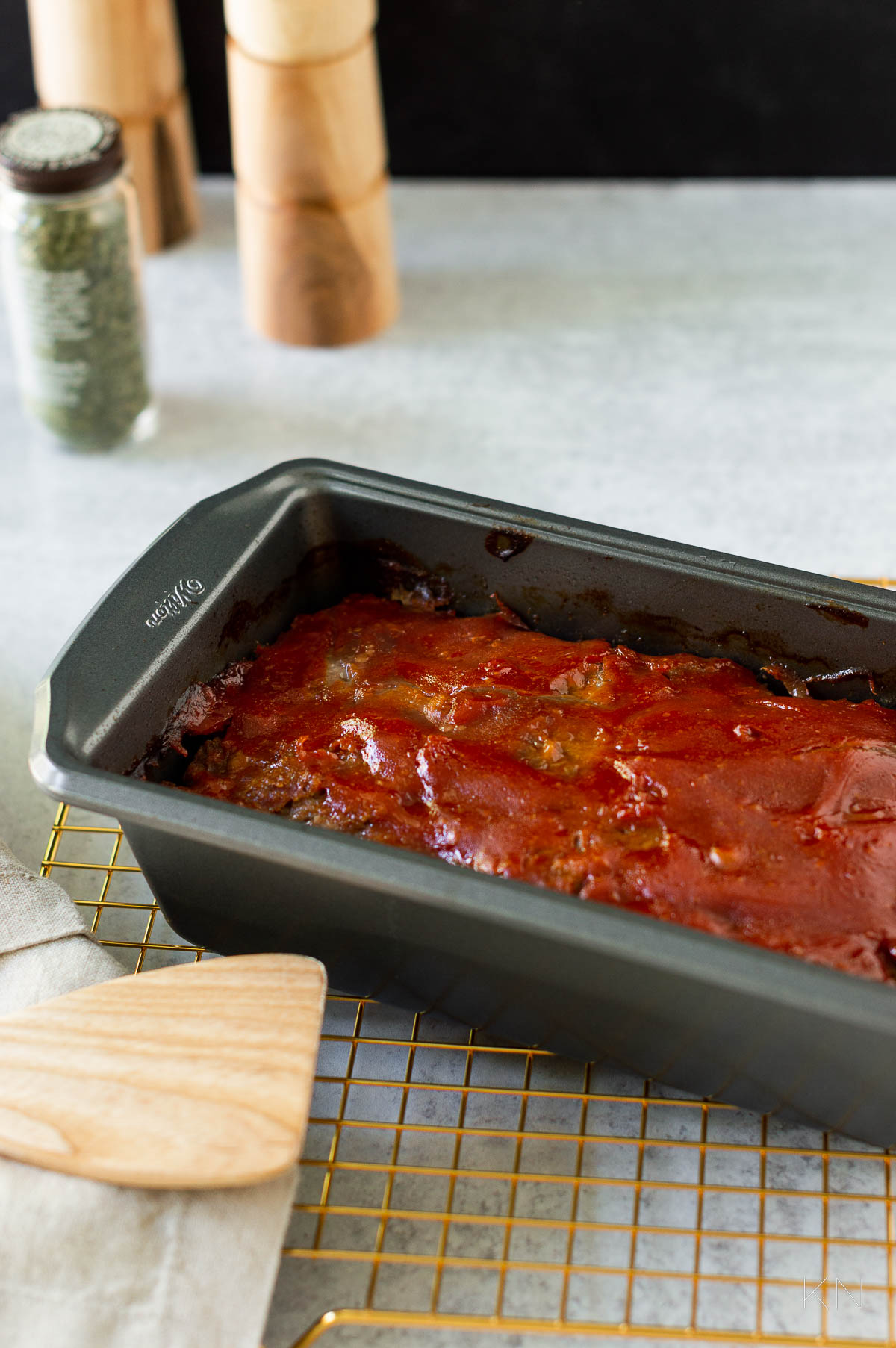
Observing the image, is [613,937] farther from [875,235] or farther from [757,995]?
[875,235]

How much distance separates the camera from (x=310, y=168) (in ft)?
6.72

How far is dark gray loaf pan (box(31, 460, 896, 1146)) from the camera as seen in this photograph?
106 centimetres

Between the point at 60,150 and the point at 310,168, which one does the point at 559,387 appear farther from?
the point at 60,150

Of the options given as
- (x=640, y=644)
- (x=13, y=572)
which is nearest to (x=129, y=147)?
(x=13, y=572)

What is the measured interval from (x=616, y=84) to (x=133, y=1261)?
7.00 feet

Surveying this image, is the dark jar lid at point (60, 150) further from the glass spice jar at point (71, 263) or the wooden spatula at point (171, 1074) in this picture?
the wooden spatula at point (171, 1074)

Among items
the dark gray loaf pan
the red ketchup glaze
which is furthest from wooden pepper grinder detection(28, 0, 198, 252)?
the red ketchup glaze

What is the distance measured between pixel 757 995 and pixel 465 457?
1.25 m

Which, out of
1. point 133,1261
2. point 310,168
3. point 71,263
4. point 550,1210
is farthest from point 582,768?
point 310,168

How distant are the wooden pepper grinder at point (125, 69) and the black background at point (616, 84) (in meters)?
0.24

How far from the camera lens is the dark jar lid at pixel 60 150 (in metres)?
1.75

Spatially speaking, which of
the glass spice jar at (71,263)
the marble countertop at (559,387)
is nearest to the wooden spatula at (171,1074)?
the marble countertop at (559,387)

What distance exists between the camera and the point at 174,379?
2285 millimetres

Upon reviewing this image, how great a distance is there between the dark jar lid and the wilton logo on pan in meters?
0.69
